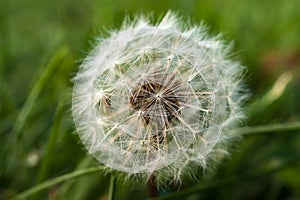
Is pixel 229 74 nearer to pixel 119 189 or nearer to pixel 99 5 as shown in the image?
pixel 119 189

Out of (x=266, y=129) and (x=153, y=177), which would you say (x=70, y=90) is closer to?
(x=266, y=129)

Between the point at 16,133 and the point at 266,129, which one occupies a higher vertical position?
the point at 16,133

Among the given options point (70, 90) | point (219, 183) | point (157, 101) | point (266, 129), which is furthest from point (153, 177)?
point (70, 90)

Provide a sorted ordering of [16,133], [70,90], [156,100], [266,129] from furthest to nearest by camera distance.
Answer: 1. [70,90]
2. [16,133]
3. [266,129]
4. [156,100]

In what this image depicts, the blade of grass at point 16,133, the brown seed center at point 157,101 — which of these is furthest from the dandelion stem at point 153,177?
the blade of grass at point 16,133

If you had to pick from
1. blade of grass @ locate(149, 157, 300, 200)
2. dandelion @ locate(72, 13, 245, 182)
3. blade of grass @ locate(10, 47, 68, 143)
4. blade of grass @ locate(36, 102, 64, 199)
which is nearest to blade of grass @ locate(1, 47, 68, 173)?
blade of grass @ locate(10, 47, 68, 143)

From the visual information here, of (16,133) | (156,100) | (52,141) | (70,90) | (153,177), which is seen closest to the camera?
(156,100)

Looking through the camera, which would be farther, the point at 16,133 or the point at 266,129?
the point at 16,133

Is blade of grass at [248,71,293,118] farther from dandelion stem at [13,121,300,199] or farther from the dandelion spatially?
the dandelion
